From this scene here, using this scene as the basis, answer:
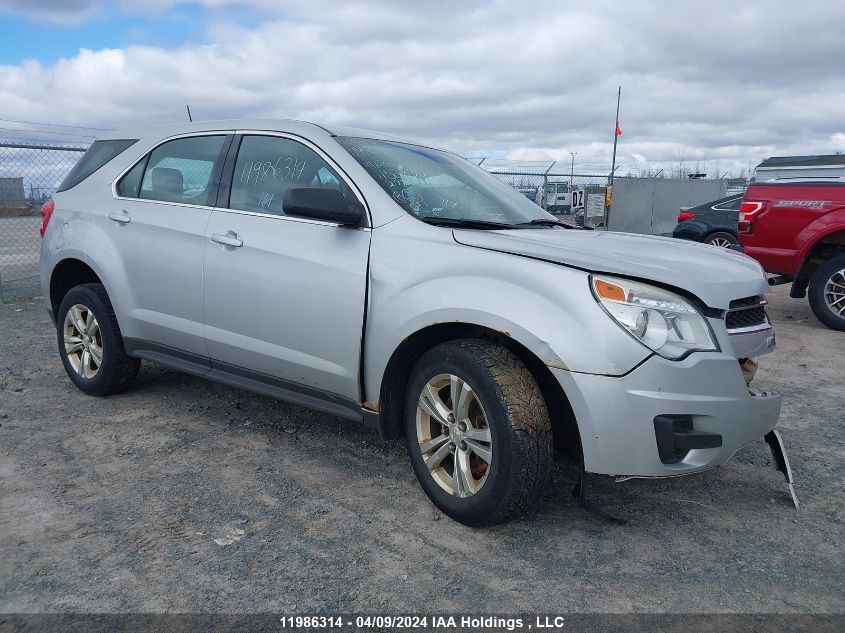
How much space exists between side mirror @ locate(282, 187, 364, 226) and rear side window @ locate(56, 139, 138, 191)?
2003mm

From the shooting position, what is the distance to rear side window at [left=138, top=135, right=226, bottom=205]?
13.5 feet

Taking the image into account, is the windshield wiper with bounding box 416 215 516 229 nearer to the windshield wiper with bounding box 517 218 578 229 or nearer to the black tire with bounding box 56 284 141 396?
the windshield wiper with bounding box 517 218 578 229

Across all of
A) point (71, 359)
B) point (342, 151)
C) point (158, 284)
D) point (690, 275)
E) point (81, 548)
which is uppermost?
point (342, 151)

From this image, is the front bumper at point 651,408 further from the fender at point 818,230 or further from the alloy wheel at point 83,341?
the fender at point 818,230

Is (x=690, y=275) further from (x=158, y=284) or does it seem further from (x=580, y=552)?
(x=158, y=284)

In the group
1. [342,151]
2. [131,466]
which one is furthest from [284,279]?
[131,466]

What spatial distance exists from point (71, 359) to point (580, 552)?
12.3 ft

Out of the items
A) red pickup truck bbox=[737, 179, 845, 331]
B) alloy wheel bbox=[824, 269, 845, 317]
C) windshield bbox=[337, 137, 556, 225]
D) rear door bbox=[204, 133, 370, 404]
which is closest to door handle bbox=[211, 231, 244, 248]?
rear door bbox=[204, 133, 370, 404]

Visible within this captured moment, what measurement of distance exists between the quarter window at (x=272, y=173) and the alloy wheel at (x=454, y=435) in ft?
3.92

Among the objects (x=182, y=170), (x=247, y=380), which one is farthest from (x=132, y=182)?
(x=247, y=380)

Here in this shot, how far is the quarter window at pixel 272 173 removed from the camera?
3668mm

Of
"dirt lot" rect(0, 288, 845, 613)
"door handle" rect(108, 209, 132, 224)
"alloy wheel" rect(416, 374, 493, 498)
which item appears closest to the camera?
"dirt lot" rect(0, 288, 845, 613)

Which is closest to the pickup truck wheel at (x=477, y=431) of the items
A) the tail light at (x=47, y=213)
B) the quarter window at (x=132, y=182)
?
the quarter window at (x=132, y=182)

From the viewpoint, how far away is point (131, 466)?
12.2 feet
